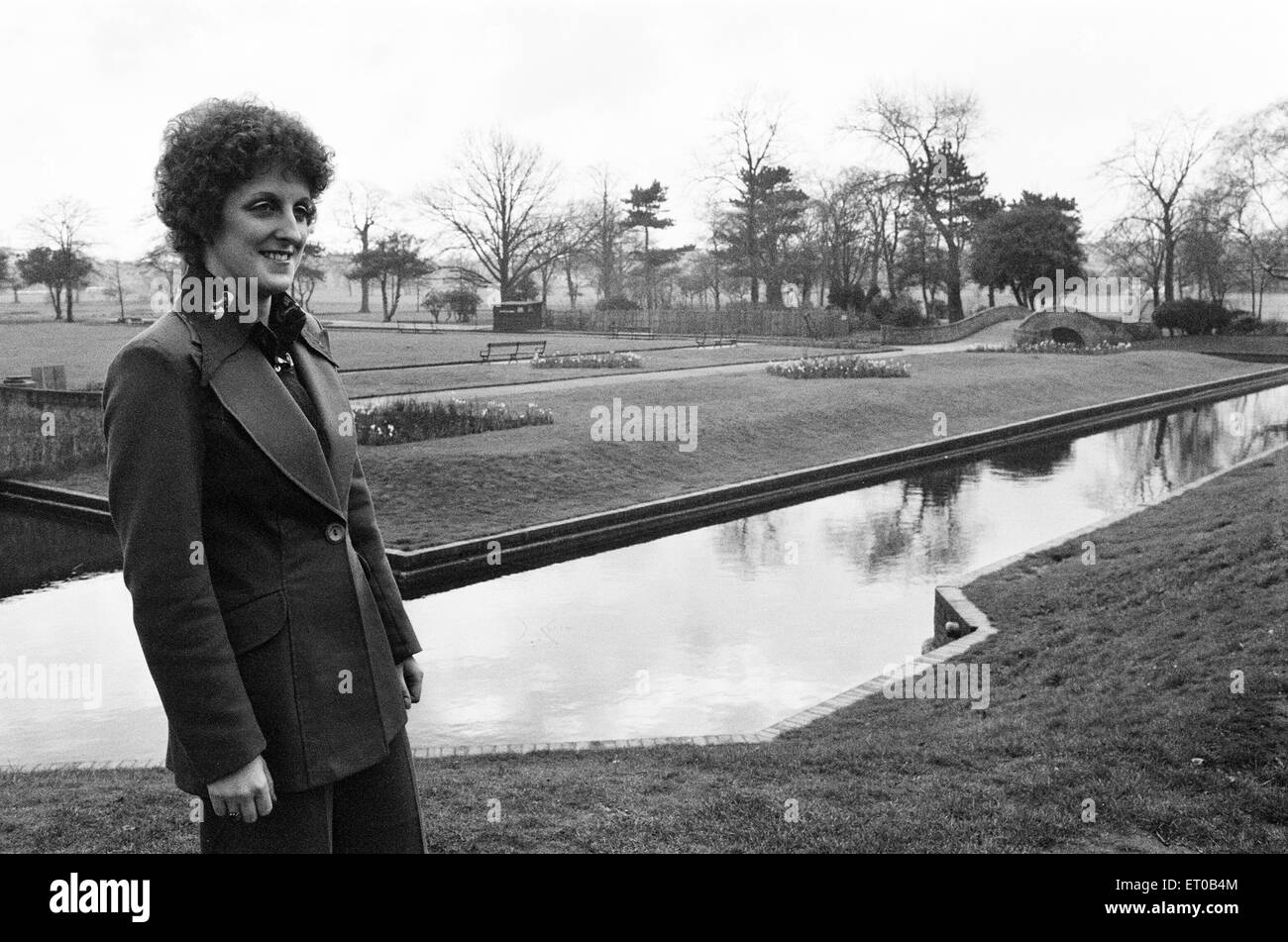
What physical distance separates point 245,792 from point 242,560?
1.56 ft

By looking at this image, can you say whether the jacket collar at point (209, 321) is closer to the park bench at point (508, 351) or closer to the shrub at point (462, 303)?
the park bench at point (508, 351)

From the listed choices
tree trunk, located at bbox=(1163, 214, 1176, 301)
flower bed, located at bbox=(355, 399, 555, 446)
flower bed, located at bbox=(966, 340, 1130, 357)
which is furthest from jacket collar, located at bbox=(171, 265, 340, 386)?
tree trunk, located at bbox=(1163, 214, 1176, 301)

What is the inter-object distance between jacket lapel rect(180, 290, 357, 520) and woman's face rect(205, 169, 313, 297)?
120 millimetres

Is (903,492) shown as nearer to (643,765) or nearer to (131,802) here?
(643,765)

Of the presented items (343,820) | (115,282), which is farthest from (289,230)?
(115,282)

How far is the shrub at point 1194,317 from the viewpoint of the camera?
54562mm

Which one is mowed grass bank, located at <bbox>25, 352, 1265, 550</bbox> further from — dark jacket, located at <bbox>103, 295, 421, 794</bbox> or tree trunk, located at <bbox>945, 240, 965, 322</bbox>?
tree trunk, located at <bbox>945, 240, 965, 322</bbox>

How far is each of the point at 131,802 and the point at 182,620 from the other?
4030 mm

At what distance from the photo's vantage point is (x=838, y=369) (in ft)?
102

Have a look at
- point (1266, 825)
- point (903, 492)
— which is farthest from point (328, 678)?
point (903, 492)

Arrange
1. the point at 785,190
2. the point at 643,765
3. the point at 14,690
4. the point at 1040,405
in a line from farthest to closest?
the point at 785,190 → the point at 1040,405 → the point at 14,690 → the point at 643,765

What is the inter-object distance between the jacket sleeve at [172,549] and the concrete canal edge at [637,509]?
1040 cm

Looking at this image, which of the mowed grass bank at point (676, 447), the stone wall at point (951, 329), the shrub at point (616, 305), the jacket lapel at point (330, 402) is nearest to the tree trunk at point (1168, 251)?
the stone wall at point (951, 329)

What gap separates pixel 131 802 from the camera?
586 cm
